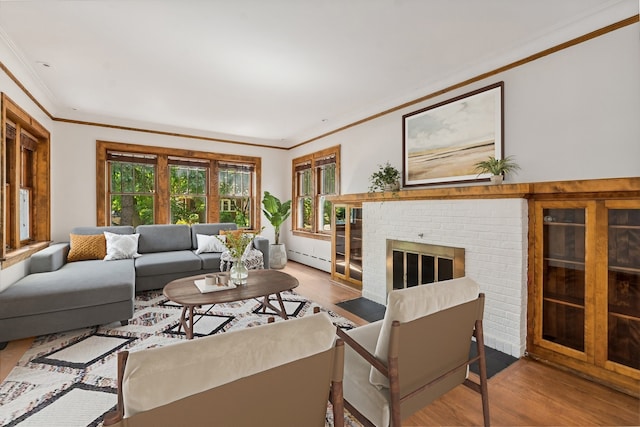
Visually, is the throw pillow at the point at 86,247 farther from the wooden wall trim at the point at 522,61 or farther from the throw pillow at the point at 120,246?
the wooden wall trim at the point at 522,61

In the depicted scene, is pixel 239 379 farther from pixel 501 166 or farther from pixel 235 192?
pixel 235 192

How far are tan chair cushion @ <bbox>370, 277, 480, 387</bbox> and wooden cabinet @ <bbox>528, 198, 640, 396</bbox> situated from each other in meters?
1.37

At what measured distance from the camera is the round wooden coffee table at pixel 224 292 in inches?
100

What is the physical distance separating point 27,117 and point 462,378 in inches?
196

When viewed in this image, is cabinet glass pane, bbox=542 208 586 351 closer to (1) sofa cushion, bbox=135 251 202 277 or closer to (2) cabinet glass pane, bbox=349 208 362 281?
(2) cabinet glass pane, bbox=349 208 362 281

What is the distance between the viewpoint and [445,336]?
147cm

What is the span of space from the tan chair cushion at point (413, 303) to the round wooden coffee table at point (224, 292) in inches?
60.9

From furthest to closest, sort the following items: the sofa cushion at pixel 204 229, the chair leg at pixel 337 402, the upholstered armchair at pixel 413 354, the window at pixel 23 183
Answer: the sofa cushion at pixel 204 229
the window at pixel 23 183
the upholstered armchair at pixel 413 354
the chair leg at pixel 337 402

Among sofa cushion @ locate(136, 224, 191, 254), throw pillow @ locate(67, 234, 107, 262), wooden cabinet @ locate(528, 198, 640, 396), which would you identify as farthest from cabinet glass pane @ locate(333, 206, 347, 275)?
throw pillow @ locate(67, 234, 107, 262)

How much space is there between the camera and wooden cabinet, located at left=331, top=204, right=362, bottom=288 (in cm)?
433

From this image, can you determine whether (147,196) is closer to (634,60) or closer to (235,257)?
(235,257)

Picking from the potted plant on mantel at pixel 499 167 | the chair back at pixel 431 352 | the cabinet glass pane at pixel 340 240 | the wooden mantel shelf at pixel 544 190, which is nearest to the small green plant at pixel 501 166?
the potted plant on mantel at pixel 499 167

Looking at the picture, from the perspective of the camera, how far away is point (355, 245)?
4402mm

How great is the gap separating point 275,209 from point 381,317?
3.49 m
